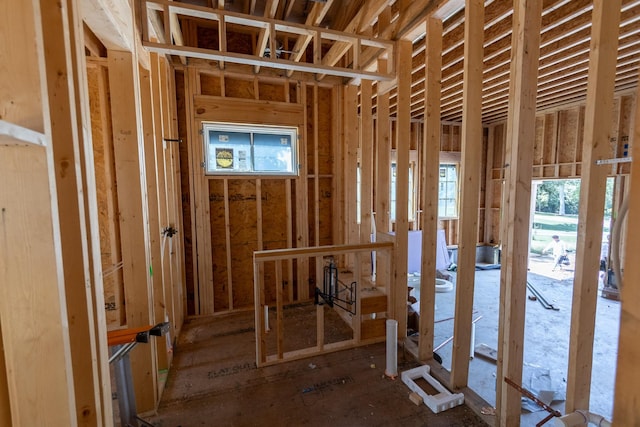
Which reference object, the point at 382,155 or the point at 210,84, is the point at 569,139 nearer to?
the point at 382,155

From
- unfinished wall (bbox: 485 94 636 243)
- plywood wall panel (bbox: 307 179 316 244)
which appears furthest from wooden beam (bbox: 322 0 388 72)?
unfinished wall (bbox: 485 94 636 243)

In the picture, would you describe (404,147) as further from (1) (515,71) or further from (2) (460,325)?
(2) (460,325)

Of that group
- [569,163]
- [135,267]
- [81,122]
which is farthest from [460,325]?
[569,163]

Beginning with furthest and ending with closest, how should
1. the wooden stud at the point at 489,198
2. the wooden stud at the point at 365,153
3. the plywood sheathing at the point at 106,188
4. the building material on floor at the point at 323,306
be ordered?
1. the wooden stud at the point at 489,198
2. the wooden stud at the point at 365,153
3. the plywood sheathing at the point at 106,188
4. the building material on floor at the point at 323,306

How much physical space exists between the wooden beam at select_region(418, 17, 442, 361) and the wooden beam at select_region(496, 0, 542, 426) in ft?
2.28

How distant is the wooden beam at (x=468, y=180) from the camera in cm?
198

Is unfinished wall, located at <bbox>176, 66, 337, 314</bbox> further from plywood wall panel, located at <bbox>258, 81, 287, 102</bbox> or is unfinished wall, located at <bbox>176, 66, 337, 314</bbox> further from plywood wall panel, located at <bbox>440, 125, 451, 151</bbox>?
plywood wall panel, located at <bbox>440, 125, 451, 151</bbox>

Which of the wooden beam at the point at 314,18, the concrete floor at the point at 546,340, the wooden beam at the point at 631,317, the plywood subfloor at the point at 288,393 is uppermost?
the wooden beam at the point at 314,18

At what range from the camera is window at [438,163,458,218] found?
7883 millimetres

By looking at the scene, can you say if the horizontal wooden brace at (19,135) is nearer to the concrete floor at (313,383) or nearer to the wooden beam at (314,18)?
the concrete floor at (313,383)

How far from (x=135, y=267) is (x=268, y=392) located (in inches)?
57.0

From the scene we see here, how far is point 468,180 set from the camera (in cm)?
208

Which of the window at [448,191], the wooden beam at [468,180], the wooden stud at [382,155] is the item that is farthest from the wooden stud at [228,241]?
the window at [448,191]

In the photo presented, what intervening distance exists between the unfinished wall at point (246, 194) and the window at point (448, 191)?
4928 mm
